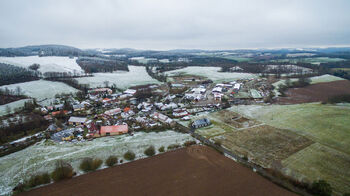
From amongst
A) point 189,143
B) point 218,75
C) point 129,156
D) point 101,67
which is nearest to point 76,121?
point 129,156

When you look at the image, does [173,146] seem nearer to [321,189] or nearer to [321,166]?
[321,189]

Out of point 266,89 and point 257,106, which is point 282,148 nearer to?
point 257,106

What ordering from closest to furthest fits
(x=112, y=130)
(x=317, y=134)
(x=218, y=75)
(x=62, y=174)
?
(x=62, y=174)
(x=317, y=134)
(x=112, y=130)
(x=218, y=75)

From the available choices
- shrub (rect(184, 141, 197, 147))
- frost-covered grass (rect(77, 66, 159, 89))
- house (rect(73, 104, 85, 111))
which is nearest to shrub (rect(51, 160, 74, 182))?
shrub (rect(184, 141, 197, 147))

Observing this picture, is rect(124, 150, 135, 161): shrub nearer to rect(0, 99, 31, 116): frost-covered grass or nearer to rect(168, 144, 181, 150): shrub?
rect(168, 144, 181, 150): shrub

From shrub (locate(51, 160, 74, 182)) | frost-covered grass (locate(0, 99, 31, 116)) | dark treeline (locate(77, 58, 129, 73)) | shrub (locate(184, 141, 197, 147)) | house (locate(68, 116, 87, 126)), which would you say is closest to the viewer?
shrub (locate(51, 160, 74, 182))

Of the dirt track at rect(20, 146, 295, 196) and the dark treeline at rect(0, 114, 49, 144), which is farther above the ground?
the dark treeline at rect(0, 114, 49, 144)

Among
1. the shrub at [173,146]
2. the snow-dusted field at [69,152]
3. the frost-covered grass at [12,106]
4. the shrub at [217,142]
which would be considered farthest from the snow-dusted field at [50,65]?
the shrub at [217,142]
